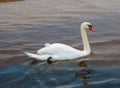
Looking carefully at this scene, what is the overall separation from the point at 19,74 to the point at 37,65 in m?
1.01

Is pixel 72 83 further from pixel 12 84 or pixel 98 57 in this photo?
pixel 98 57

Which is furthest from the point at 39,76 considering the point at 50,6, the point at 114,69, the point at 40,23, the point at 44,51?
the point at 50,6

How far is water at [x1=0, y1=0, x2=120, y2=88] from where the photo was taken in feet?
32.2

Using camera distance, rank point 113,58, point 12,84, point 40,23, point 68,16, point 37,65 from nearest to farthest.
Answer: point 12,84 → point 37,65 → point 113,58 → point 40,23 → point 68,16

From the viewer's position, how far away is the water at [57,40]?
9.83 metres

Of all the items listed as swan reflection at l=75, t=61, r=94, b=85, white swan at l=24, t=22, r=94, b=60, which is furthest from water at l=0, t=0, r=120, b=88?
white swan at l=24, t=22, r=94, b=60

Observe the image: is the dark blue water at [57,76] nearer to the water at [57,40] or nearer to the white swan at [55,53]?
the water at [57,40]

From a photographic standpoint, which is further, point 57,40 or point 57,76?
point 57,40

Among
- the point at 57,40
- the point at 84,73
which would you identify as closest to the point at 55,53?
the point at 84,73

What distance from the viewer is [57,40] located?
14258 millimetres

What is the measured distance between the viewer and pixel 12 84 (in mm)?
9500

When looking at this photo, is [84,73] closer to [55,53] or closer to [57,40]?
[55,53]

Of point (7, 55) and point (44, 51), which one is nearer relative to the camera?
point (44, 51)

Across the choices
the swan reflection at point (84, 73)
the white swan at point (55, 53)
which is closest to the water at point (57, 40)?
the swan reflection at point (84, 73)
